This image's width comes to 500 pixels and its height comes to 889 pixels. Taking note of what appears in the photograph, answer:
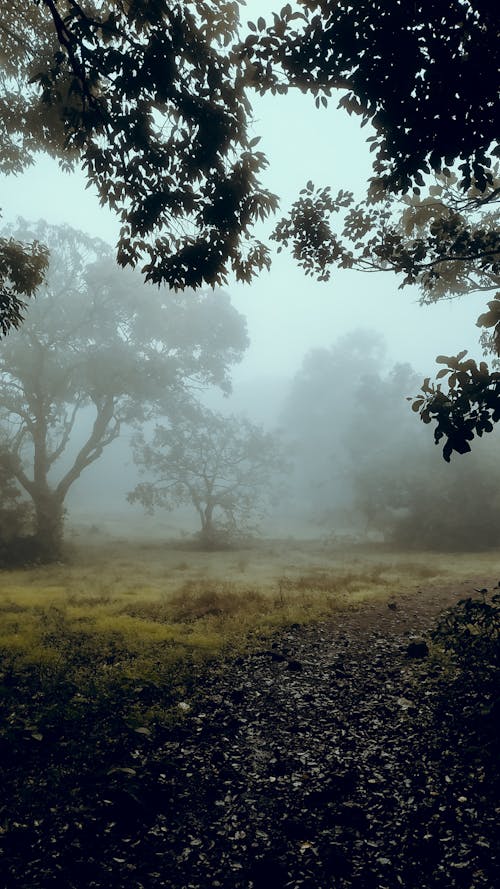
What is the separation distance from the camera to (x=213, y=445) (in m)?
34.1

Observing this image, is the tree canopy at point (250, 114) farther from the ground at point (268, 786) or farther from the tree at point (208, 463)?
the tree at point (208, 463)

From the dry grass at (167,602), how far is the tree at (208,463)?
30.9 feet

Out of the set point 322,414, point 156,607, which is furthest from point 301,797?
point 322,414

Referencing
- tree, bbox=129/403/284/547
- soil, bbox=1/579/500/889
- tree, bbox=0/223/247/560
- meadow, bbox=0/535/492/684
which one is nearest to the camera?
soil, bbox=1/579/500/889

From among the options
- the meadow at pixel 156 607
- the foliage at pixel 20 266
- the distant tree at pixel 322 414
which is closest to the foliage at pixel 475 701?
the meadow at pixel 156 607

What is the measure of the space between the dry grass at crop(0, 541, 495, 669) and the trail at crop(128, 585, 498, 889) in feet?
7.06

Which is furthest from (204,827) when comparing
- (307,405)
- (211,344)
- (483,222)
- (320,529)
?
(307,405)

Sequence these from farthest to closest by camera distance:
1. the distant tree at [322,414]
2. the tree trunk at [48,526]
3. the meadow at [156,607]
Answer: the distant tree at [322,414], the tree trunk at [48,526], the meadow at [156,607]

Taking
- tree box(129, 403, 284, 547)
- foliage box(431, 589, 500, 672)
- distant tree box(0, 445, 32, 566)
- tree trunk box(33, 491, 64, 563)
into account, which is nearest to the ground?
foliage box(431, 589, 500, 672)

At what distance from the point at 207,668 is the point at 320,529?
1602 inches

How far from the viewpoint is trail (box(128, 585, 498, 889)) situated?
3.28 m

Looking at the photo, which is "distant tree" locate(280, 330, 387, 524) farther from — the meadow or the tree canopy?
the tree canopy

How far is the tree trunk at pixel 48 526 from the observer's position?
2412cm

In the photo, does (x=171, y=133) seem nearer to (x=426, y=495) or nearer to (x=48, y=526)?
(x=48, y=526)
